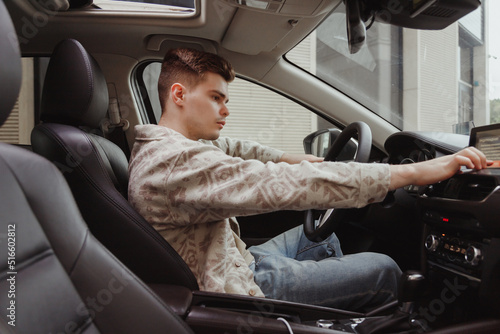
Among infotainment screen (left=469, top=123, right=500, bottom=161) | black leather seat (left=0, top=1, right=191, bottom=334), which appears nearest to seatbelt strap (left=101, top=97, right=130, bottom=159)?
black leather seat (left=0, top=1, right=191, bottom=334)

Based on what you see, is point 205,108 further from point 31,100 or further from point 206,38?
point 31,100

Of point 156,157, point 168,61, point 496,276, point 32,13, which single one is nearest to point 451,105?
point 496,276

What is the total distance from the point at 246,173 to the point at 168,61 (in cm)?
65

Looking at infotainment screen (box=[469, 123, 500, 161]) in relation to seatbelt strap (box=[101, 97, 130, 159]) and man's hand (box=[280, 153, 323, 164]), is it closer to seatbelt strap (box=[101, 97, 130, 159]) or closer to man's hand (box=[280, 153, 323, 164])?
man's hand (box=[280, 153, 323, 164])

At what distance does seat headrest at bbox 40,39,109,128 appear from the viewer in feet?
3.47

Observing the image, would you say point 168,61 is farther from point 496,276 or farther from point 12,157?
point 496,276

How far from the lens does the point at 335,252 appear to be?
1438 mm

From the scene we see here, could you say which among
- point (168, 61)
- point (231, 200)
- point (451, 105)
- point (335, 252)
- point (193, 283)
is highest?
point (168, 61)

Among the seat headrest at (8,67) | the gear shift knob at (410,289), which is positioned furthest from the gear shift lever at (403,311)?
the seat headrest at (8,67)

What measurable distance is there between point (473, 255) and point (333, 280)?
0.37 meters

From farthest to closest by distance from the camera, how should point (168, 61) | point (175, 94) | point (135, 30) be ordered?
point (135, 30) < point (168, 61) < point (175, 94)

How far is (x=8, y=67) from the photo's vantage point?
22.0 inches

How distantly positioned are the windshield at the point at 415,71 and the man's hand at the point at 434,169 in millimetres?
622

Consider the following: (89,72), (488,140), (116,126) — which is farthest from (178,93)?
(488,140)
